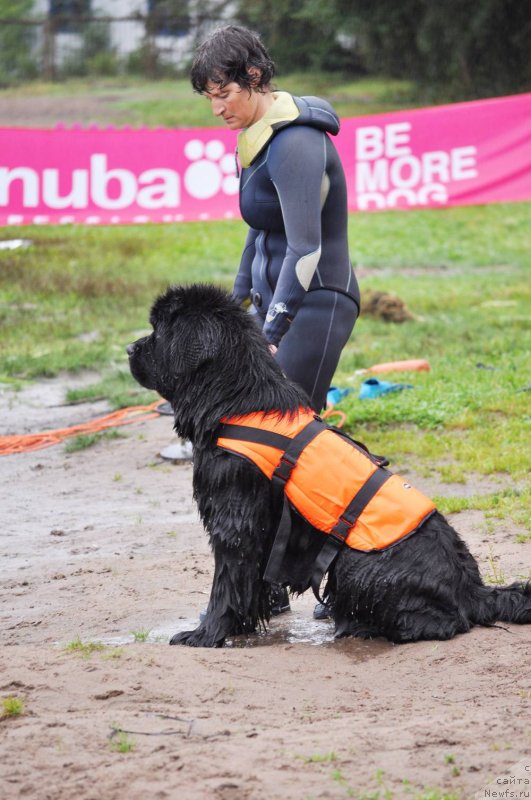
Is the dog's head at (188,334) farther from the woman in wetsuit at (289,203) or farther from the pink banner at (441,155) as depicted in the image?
the pink banner at (441,155)

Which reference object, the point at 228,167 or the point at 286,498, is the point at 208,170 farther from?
the point at 286,498

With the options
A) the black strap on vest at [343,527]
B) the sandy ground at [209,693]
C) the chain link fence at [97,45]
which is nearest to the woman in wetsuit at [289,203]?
the black strap on vest at [343,527]

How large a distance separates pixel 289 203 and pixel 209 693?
1865 millimetres

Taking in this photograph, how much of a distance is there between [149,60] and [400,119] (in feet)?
53.9

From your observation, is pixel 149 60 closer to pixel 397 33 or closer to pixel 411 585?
pixel 397 33

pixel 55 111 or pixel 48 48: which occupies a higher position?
pixel 48 48

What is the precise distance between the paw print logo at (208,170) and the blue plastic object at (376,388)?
6.21 meters

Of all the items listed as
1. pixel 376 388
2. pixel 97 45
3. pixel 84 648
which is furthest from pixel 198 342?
pixel 97 45

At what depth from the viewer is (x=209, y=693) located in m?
3.49

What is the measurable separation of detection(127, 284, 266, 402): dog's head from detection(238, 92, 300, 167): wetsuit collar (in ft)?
1.93

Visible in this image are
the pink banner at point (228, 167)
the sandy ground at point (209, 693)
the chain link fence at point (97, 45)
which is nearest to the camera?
the sandy ground at point (209, 693)

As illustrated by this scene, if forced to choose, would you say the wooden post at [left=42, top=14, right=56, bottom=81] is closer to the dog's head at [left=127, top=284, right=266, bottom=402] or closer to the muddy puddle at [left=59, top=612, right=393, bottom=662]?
the dog's head at [left=127, top=284, right=266, bottom=402]

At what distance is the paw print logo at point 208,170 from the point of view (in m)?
13.7

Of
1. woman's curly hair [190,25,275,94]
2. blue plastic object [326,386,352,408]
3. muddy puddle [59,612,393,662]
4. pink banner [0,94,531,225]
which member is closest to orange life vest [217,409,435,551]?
muddy puddle [59,612,393,662]
